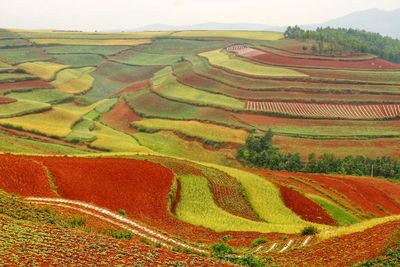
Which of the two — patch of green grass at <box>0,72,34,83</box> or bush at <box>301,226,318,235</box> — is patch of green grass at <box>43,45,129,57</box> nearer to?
patch of green grass at <box>0,72,34,83</box>

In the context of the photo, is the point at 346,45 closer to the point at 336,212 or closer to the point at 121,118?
the point at 121,118

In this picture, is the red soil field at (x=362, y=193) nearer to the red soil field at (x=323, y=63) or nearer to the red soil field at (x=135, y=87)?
the red soil field at (x=323, y=63)

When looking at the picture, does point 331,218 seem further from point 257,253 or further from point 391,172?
point 391,172

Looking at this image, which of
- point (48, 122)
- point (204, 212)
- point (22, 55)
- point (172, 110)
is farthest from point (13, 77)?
point (204, 212)

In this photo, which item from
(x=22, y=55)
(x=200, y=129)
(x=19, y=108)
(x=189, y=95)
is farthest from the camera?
(x=22, y=55)

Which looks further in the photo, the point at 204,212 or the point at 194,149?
the point at 194,149

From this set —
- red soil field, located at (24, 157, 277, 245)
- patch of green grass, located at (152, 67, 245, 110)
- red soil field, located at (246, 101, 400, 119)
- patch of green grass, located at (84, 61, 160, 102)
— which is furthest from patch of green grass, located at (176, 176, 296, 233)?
patch of green grass, located at (84, 61, 160, 102)
